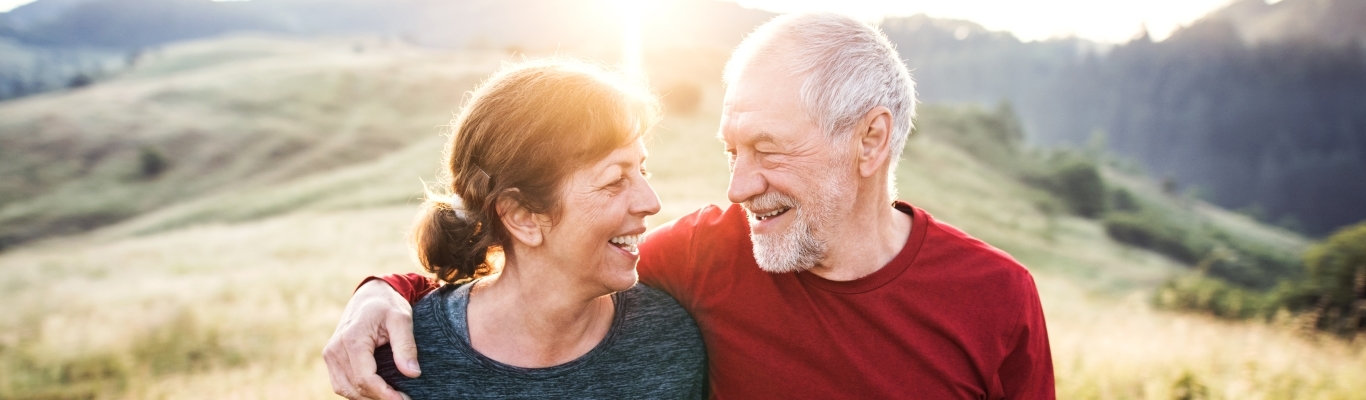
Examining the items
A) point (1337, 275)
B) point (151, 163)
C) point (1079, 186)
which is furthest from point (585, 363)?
point (1079, 186)

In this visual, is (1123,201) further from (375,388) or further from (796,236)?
(375,388)

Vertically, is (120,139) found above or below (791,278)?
above

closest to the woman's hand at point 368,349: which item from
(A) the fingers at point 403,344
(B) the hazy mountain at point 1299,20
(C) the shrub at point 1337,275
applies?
(A) the fingers at point 403,344

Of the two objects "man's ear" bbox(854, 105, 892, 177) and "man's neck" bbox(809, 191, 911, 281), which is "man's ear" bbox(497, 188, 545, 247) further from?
"man's ear" bbox(854, 105, 892, 177)

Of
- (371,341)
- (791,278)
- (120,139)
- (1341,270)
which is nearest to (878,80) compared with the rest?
(791,278)

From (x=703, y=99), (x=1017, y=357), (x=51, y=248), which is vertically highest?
(x=703, y=99)

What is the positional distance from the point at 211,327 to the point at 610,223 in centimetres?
796

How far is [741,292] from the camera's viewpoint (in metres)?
2.76

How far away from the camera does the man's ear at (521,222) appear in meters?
2.38

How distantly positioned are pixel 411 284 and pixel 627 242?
36.0 inches

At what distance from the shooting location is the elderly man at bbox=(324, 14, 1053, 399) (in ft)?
8.14

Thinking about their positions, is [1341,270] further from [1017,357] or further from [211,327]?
[211,327]

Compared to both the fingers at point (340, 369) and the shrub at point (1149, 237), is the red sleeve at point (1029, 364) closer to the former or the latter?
the fingers at point (340, 369)

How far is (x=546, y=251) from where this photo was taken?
248 centimetres
